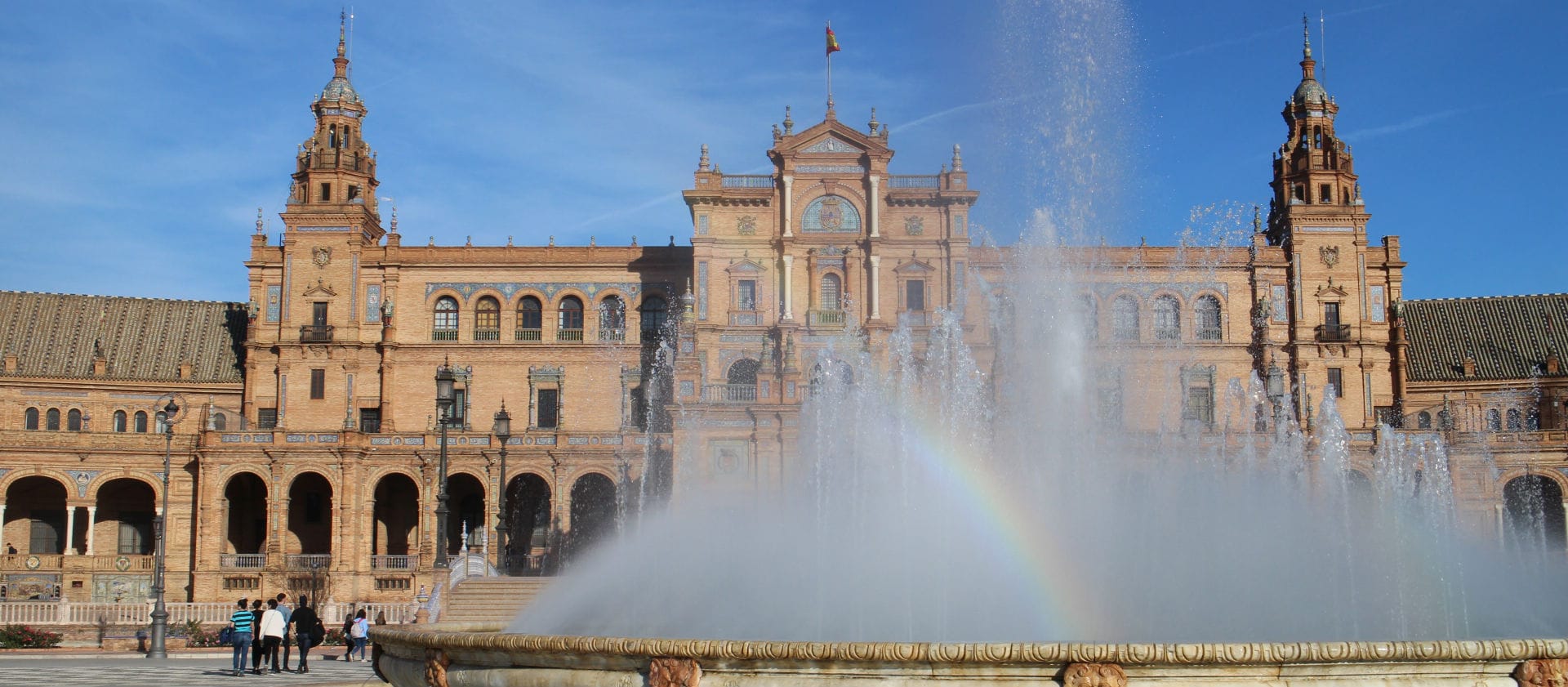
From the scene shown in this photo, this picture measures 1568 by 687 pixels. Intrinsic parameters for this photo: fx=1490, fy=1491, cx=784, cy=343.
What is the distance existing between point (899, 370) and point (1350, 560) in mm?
29190

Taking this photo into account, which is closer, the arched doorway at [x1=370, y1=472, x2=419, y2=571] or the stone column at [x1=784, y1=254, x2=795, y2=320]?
the stone column at [x1=784, y1=254, x2=795, y2=320]

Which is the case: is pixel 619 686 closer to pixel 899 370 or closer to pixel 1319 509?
pixel 1319 509

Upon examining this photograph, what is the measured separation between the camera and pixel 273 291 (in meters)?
59.0

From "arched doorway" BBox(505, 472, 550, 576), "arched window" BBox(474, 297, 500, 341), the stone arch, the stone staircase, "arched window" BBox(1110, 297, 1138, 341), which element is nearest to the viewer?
the stone staircase

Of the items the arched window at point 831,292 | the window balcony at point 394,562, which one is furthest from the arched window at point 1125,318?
the window balcony at point 394,562

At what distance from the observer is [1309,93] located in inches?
2435

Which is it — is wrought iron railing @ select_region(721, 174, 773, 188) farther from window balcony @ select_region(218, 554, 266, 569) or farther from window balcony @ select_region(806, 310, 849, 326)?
window balcony @ select_region(218, 554, 266, 569)

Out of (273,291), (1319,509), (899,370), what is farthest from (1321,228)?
(273,291)

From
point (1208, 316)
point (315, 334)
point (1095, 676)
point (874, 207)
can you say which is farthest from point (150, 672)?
point (1208, 316)

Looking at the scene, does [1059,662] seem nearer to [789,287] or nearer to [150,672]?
[150,672]

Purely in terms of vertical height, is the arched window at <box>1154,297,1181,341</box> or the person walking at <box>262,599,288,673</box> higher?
the arched window at <box>1154,297,1181,341</box>

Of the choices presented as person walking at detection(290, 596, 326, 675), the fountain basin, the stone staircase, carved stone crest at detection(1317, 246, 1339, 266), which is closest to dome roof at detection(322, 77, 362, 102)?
carved stone crest at detection(1317, 246, 1339, 266)

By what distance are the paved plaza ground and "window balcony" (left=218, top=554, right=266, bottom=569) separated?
61.0 ft

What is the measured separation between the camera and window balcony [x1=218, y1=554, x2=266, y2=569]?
168ft
